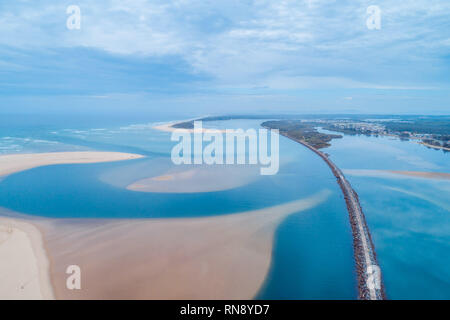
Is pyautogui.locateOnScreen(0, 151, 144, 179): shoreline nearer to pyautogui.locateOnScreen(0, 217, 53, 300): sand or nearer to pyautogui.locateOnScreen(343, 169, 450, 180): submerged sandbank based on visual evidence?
pyautogui.locateOnScreen(0, 217, 53, 300): sand

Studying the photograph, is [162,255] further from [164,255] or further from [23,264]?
[23,264]

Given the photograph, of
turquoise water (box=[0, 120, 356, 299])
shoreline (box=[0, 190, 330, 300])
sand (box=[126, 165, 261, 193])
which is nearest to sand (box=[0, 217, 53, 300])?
shoreline (box=[0, 190, 330, 300])

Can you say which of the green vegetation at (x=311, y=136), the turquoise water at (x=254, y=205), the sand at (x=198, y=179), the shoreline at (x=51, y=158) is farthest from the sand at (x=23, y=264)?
the green vegetation at (x=311, y=136)

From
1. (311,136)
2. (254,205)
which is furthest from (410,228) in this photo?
(311,136)

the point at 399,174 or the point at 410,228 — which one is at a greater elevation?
the point at 399,174

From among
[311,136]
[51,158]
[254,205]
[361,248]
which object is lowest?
[361,248]

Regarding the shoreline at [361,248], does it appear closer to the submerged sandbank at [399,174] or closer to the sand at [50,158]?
the submerged sandbank at [399,174]

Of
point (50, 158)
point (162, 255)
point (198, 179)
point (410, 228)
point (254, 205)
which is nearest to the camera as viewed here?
point (162, 255)
